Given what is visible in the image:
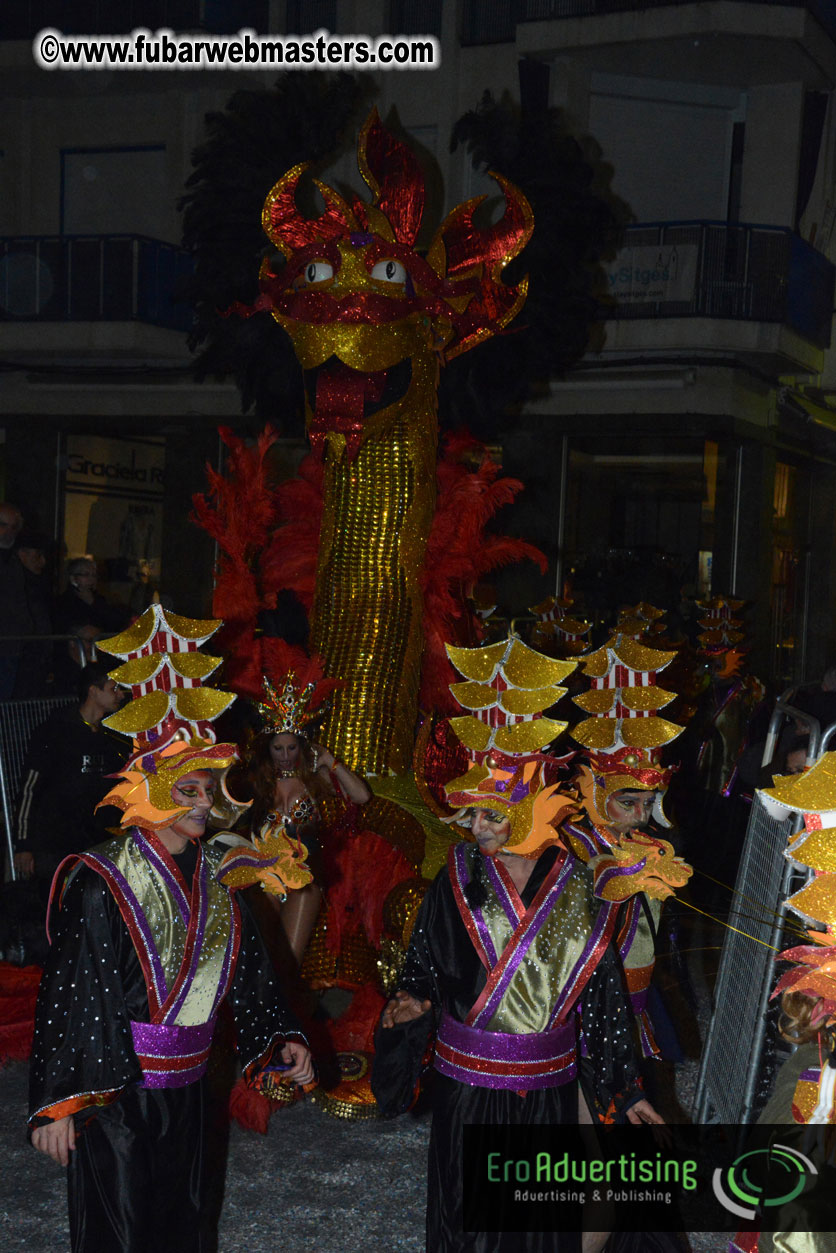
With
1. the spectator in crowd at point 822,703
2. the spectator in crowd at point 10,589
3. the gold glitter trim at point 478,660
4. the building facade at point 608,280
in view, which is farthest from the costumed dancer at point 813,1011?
the building facade at point 608,280

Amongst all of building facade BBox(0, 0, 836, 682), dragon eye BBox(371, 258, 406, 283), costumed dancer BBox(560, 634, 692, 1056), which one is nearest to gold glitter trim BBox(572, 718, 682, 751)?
costumed dancer BBox(560, 634, 692, 1056)

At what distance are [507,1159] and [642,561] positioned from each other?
10.3 meters

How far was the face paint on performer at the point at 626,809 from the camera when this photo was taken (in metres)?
4.08

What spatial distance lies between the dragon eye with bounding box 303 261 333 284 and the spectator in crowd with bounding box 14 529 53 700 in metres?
2.95

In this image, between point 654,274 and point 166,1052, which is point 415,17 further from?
point 166,1052

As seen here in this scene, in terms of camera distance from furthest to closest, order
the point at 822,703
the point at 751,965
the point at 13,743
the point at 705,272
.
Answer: the point at 705,272 < the point at 822,703 < the point at 13,743 < the point at 751,965

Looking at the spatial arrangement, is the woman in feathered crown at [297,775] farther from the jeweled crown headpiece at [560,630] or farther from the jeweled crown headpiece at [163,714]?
the jeweled crown headpiece at [560,630]

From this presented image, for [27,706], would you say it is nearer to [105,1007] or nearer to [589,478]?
[105,1007]

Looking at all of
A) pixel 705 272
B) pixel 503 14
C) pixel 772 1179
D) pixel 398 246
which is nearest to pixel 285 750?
pixel 398 246

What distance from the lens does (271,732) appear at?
499cm

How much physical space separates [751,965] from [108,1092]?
2.26m

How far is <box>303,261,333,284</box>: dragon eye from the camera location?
5199mm

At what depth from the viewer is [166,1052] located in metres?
3.23

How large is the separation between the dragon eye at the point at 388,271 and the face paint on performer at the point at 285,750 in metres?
1.75
